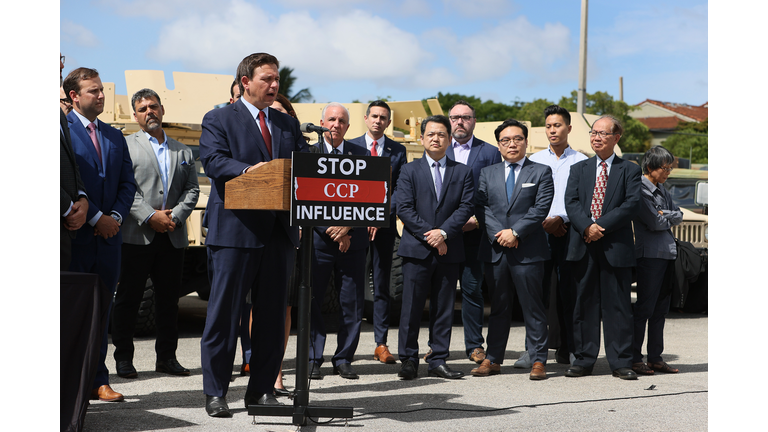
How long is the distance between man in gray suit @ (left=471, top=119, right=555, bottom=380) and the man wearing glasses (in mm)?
254

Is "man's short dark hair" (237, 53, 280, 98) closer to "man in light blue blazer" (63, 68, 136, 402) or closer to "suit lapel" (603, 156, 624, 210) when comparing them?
"man in light blue blazer" (63, 68, 136, 402)

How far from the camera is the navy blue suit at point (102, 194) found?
15.6ft

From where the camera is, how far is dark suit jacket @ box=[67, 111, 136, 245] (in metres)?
4.84

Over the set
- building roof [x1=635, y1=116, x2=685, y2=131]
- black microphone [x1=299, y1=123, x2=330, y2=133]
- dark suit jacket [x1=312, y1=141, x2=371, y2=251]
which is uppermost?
building roof [x1=635, y1=116, x2=685, y2=131]

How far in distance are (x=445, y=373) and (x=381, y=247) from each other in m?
1.21

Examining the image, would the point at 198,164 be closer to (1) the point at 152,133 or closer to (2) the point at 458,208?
(1) the point at 152,133

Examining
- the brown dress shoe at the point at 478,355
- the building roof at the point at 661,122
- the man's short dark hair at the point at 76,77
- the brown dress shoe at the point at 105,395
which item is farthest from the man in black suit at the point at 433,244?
the building roof at the point at 661,122

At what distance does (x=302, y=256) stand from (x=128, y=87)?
461cm

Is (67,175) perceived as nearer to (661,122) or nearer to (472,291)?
(472,291)

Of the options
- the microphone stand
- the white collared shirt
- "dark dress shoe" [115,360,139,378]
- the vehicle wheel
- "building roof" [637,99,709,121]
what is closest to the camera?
the microphone stand

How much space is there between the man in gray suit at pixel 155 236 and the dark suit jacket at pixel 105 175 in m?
0.57

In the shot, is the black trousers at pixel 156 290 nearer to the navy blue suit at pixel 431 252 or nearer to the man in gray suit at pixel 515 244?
the navy blue suit at pixel 431 252

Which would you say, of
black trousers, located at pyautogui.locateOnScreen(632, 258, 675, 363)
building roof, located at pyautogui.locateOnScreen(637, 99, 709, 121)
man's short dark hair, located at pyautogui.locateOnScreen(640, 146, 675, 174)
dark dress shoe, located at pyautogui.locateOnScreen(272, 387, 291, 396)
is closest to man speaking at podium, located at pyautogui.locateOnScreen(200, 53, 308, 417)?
dark dress shoe, located at pyautogui.locateOnScreen(272, 387, 291, 396)

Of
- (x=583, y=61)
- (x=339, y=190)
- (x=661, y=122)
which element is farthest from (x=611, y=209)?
(x=661, y=122)
